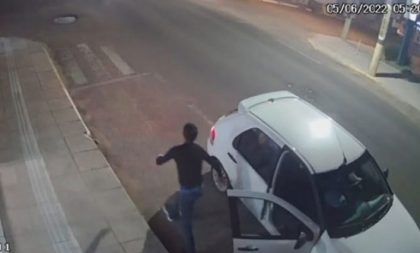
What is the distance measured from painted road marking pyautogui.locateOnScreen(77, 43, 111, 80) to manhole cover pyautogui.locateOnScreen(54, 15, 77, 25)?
251cm

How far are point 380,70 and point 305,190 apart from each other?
947 centimetres

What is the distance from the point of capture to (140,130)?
11.8 m

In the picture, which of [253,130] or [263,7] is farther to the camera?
[263,7]

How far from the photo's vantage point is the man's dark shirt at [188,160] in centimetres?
Result: 754

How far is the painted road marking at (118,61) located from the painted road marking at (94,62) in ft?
1.24

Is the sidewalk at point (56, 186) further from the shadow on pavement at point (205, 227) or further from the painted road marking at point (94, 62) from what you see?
the painted road marking at point (94, 62)

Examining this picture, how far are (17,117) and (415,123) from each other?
9083mm

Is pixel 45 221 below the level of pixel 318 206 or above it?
below

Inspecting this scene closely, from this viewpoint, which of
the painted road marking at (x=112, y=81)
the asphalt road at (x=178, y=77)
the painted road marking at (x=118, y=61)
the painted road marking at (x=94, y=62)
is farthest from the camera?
the painted road marking at (x=118, y=61)

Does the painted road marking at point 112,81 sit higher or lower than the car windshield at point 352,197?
lower

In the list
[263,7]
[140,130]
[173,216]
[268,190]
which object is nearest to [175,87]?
[140,130]

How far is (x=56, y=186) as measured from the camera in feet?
31.6

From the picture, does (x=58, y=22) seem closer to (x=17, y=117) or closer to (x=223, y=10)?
(x=223, y=10)

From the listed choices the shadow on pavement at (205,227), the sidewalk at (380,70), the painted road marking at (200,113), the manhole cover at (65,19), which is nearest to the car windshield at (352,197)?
the shadow on pavement at (205,227)
